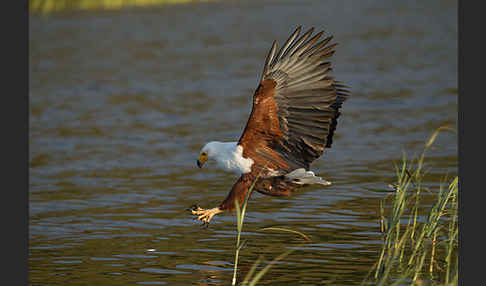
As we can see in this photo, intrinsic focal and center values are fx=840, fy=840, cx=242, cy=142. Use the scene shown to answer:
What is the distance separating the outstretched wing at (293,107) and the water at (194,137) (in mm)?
734

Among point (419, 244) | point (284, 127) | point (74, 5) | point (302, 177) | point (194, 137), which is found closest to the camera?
point (419, 244)

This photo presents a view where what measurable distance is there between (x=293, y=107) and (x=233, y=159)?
0.57m

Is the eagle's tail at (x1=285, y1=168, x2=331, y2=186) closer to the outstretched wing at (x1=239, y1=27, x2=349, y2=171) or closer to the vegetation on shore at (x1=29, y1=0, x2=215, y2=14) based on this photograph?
the outstretched wing at (x1=239, y1=27, x2=349, y2=171)

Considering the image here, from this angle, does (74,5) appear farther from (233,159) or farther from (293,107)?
(233,159)

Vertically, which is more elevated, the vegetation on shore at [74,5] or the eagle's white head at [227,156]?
the vegetation on shore at [74,5]

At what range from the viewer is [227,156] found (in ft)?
18.2

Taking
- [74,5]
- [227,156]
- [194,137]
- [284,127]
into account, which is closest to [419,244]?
[284,127]

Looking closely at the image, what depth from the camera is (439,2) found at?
24922mm

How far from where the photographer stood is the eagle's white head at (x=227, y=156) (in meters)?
5.54

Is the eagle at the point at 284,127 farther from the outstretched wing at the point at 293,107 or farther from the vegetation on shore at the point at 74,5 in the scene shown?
the vegetation on shore at the point at 74,5

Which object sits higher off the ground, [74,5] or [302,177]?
[74,5]

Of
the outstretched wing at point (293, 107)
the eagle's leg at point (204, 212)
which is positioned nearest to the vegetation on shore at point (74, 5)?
the outstretched wing at point (293, 107)

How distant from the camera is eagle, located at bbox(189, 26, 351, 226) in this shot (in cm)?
554

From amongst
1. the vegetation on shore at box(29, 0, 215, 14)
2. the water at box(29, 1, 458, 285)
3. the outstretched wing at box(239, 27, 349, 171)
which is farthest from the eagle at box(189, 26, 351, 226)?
the vegetation on shore at box(29, 0, 215, 14)
